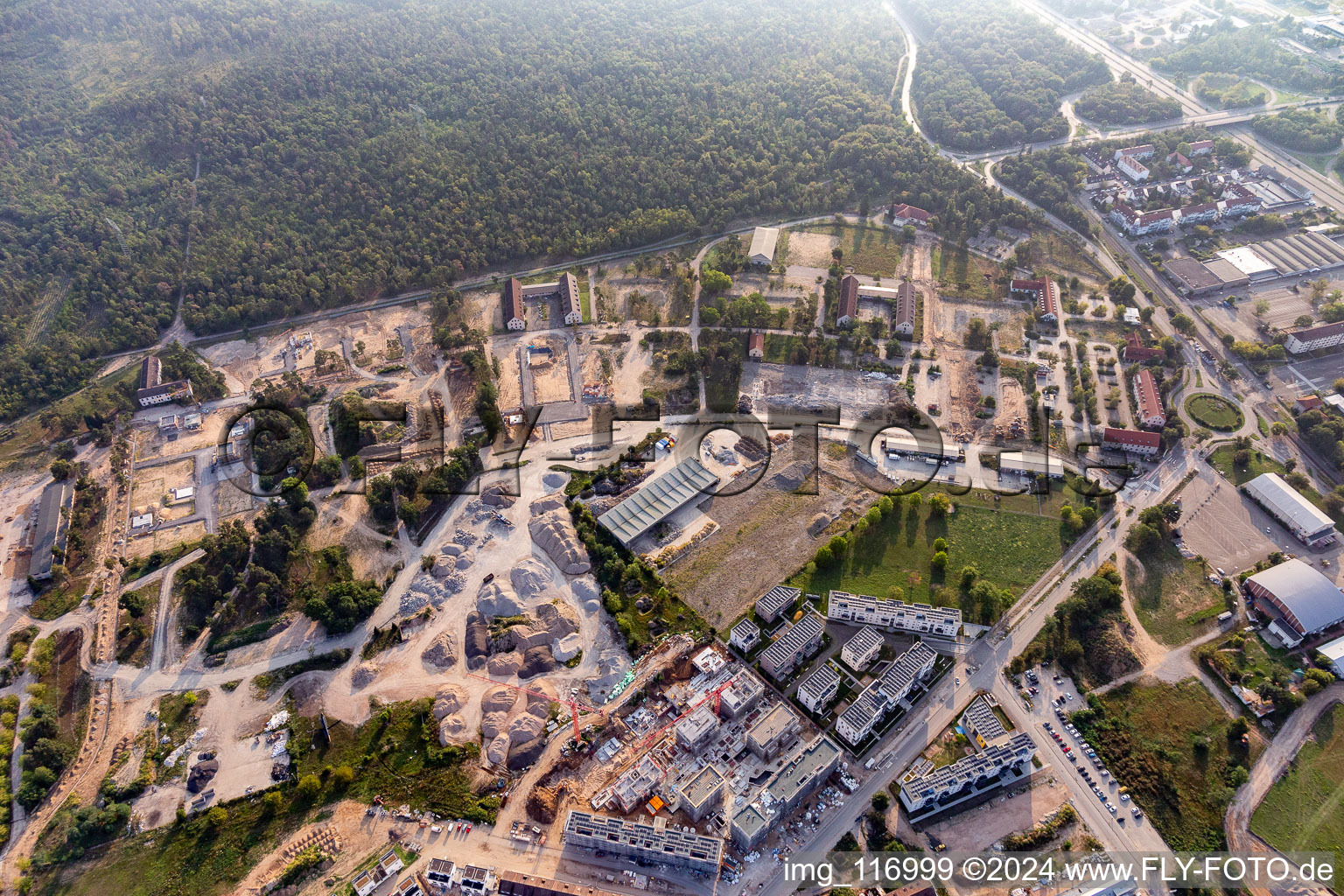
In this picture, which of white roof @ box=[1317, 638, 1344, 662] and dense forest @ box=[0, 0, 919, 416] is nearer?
white roof @ box=[1317, 638, 1344, 662]

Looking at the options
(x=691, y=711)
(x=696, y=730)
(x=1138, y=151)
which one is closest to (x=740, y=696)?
(x=691, y=711)

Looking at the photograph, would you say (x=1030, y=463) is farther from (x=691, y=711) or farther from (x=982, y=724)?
(x=691, y=711)

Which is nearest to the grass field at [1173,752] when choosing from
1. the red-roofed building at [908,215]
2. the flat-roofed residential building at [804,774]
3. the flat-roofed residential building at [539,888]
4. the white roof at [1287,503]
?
the flat-roofed residential building at [804,774]

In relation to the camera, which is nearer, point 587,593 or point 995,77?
point 587,593

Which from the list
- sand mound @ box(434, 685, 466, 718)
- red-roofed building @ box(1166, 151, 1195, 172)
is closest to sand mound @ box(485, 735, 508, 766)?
sand mound @ box(434, 685, 466, 718)

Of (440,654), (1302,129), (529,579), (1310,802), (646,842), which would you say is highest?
(1302,129)

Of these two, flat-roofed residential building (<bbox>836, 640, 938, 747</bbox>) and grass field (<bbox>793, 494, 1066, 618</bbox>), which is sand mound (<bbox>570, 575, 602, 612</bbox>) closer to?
grass field (<bbox>793, 494, 1066, 618</bbox>)

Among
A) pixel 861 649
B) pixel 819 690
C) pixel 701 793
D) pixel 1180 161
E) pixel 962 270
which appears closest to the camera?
pixel 701 793

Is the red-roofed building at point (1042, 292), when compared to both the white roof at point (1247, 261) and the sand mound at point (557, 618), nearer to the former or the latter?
the white roof at point (1247, 261)
